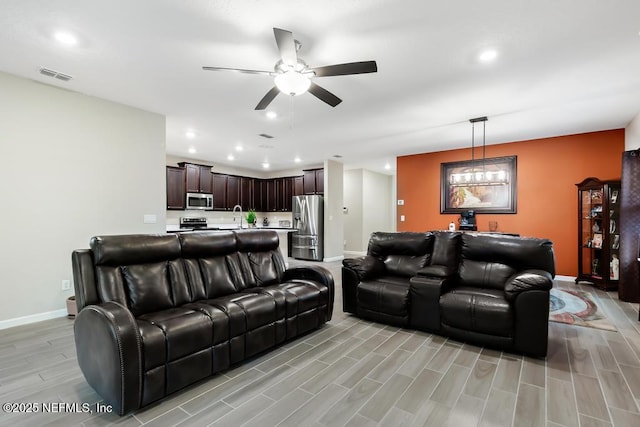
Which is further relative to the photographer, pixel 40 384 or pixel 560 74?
pixel 560 74

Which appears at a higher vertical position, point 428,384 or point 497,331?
point 497,331

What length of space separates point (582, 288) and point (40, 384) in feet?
22.3

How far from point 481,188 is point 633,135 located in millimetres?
2229

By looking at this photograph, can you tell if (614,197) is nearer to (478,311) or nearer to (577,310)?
(577,310)

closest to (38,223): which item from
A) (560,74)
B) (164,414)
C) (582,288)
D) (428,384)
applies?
(164,414)

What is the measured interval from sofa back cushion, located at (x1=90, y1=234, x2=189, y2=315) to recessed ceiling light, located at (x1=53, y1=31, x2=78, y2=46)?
1.71 metres

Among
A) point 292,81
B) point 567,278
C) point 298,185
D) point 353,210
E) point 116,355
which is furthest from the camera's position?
point 353,210

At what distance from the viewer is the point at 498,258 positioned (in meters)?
3.22

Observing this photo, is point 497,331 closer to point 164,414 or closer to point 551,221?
point 164,414

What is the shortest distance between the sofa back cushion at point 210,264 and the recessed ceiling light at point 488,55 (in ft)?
9.89

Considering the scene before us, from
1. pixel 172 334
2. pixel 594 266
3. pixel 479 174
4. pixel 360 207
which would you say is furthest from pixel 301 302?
pixel 360 207

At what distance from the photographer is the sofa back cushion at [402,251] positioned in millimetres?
3635

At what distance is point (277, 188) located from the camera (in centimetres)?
912

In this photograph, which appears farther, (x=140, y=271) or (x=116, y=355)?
(x=140, y=271)
